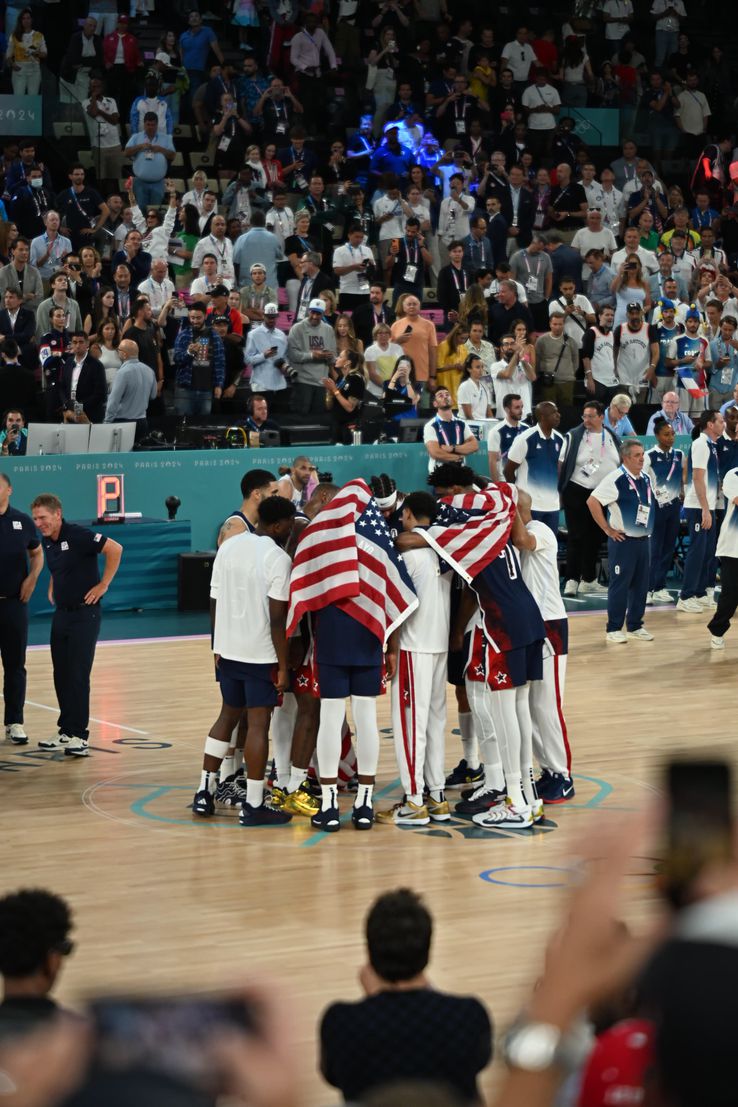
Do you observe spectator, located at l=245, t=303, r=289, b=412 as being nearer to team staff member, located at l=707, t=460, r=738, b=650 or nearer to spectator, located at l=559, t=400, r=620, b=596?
spectator, located at l=559, t=400, r=620, b=596

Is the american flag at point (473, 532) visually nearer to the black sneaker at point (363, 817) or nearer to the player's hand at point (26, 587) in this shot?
the black sneaker at point (363, 817)

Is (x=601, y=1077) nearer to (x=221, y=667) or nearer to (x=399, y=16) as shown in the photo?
(x=221, y=667)

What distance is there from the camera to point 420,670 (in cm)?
988

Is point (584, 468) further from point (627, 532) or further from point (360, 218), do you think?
point (360, 218)

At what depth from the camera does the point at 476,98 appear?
83.7 feet

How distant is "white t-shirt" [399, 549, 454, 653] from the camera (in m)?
9.88

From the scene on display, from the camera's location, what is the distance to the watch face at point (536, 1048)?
2.73 m

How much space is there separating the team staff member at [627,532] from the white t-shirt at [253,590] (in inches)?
240

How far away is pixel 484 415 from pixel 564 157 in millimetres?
7629

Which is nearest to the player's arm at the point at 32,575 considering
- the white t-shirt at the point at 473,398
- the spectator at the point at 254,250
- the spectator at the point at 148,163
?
the white t-shirt at the point at 473,398

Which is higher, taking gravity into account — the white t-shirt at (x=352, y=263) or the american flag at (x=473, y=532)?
the white t-shirt at (x=352, y=263)

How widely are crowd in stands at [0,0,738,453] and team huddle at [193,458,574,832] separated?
316 inches

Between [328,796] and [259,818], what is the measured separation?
19.3 inches

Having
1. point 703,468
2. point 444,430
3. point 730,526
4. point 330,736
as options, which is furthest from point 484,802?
point 444,430
